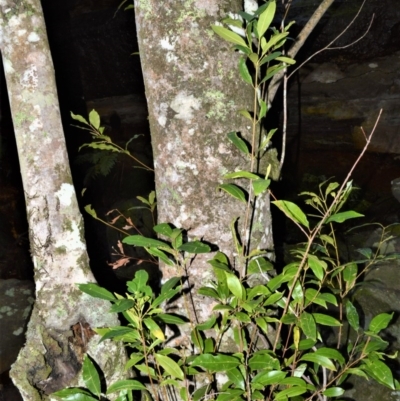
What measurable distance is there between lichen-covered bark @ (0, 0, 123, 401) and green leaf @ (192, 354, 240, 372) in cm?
40

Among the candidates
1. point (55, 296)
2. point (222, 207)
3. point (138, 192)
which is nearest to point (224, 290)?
point (222, 207)

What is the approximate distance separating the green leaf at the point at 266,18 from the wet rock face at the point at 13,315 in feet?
9.11

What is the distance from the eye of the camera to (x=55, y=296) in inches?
59.0

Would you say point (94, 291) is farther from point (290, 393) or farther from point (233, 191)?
point (290, 393)

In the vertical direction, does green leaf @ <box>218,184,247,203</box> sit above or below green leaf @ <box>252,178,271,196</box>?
below

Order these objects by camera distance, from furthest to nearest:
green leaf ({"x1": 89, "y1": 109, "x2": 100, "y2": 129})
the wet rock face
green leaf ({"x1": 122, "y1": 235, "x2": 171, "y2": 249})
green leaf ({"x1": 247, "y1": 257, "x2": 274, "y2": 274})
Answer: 1. the wet rock face
2. green leaf ({"x1": 89, "y1": 109, "x2": 100, "y2": 129})
3. green leaf ({"x1": 247, "y1": 257, "x2": 274, "y2": 274})
4. green leaf ({"x1": 122, "y1": 235, "x2": 171, "y2": 249})

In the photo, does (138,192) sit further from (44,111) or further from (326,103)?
(44,111)

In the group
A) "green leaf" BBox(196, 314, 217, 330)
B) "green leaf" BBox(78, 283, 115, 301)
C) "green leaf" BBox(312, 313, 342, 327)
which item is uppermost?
"green leaf" BBox(78, 283, 115, 301)

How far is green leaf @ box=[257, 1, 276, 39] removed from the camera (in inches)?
43.9

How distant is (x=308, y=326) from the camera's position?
3.93ft

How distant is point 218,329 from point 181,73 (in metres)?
0.68

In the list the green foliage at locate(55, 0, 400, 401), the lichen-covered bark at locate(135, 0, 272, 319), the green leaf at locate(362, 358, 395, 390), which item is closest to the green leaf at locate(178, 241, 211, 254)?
the green foliage at locate(55, 0, 400, 401)

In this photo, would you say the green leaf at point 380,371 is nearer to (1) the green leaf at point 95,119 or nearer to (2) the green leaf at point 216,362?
(2) the green leaf at point 216,362

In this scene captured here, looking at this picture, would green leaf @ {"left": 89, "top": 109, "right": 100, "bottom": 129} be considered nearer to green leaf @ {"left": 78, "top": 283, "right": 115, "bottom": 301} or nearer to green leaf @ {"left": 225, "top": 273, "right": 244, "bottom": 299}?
green leaf @ {"left": 78, "top": 283, "right": 115, "bottom": 301}
